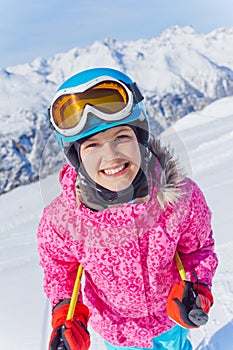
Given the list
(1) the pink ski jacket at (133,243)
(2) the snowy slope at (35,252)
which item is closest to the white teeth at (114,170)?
(1) the pink ski jacket at (133,243)

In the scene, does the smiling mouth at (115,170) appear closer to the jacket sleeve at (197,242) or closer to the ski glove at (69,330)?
the jacket sleeve at (197,242)

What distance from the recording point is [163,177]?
1567 millimetres

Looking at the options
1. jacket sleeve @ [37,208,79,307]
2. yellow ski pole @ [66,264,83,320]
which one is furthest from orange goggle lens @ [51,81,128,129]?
yellow ski pole @ [66,264,83,320]

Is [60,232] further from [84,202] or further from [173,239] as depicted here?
[173,239]

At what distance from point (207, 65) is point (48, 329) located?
20727cm

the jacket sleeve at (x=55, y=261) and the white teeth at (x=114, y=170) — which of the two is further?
the jacket sleeve at (x=55, y=261)

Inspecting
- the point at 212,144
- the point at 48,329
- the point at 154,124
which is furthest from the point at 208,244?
the point at 212,144

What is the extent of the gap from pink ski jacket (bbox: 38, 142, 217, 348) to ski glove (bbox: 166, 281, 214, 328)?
11 centimetres

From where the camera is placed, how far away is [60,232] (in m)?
1.60

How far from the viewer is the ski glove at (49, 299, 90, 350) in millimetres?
1548

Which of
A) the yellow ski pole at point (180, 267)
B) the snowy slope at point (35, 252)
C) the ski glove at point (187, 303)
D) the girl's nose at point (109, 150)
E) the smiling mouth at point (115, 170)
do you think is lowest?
the snowy slope at point (35, 252)

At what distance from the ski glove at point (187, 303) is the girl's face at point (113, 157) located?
0.48 m

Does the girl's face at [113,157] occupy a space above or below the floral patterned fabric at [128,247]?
above

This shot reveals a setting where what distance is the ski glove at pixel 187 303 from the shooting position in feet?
5.15
